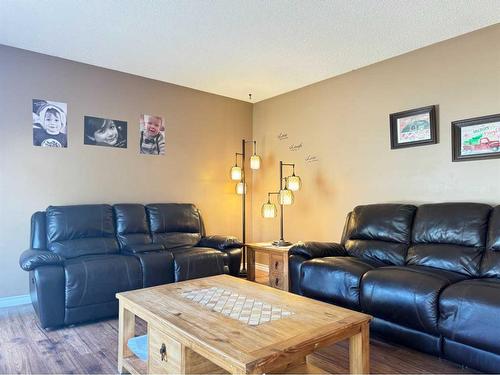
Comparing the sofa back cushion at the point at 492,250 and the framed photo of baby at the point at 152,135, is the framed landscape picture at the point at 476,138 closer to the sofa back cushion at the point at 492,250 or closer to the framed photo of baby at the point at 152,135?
the sofa back cushion at the point at 492,250

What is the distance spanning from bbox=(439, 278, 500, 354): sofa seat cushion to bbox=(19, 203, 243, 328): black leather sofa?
6.96 ft

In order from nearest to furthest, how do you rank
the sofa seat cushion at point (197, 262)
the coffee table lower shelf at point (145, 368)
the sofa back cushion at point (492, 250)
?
the coffee table lower shelf at point (145, 368)
the sofa back cushion at point (492, 250)
the sofa seat cushion at point (197, 262)

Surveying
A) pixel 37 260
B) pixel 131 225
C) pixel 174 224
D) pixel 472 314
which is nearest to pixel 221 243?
pixel 174 224

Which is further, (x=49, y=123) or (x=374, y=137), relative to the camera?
(x=374, y=137)

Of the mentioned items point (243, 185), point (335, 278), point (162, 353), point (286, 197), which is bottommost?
point (162, 353)

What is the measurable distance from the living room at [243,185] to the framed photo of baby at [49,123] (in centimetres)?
1

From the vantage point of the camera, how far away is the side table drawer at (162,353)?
5.42 feet

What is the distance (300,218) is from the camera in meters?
4.55

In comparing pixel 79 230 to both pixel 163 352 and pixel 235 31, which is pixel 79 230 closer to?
pixel 163 352

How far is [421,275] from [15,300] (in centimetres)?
355

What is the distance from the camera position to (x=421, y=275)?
236 centimetres

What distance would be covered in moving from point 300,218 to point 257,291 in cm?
242

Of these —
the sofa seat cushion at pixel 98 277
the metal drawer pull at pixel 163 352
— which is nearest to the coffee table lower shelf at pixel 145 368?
the metal drawer pull at pixel 163 352

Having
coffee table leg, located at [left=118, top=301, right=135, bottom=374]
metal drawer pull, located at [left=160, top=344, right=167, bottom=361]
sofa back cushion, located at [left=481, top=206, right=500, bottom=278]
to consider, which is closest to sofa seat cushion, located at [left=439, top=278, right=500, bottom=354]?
sofa back cushion, located at [left=481, top=206, right=500, bottom=278]
